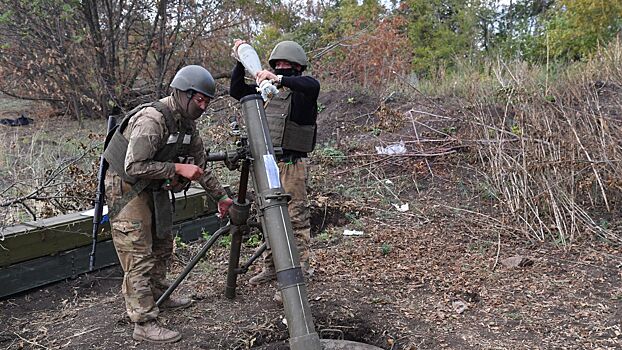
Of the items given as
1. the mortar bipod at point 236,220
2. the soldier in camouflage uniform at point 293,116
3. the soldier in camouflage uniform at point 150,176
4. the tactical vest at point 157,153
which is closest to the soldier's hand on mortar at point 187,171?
the soldier in camouflage uniform at point 150,176

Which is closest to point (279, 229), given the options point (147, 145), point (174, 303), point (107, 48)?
point (147, 145)

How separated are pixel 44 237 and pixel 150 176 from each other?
188cm

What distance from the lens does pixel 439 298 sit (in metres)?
4.50

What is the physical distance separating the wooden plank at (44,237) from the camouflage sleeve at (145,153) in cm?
175

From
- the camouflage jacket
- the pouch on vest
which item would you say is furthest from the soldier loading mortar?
the pouch on vest

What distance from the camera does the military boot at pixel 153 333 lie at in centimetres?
393

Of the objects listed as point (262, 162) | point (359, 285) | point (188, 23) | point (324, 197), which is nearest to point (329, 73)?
point (188, 23)

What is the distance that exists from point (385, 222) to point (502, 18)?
78.8 ft

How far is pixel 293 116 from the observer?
450 centimetres

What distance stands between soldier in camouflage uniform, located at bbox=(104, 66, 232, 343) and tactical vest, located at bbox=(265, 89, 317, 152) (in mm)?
636

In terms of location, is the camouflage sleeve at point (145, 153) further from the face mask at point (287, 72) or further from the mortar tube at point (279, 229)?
the face mask at point (287, 72)

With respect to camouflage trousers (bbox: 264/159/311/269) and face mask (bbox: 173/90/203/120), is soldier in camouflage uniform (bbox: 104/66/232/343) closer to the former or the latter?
face mask (bbox: 173/90/203/120)

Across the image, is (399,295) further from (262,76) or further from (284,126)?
(262,76)

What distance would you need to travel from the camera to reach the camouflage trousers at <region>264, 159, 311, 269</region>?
15.2 feet
